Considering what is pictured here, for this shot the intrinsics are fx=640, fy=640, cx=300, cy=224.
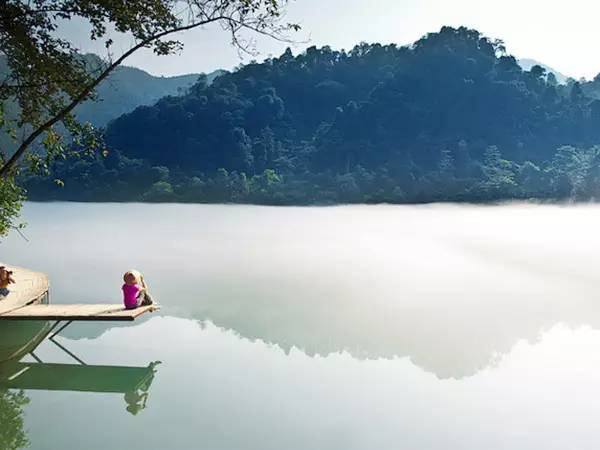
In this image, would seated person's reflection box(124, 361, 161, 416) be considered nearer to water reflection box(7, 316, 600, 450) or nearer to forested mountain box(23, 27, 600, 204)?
water reflection box(7, 316, 600, 450)

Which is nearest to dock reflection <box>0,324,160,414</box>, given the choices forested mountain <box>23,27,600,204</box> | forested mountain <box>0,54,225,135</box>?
forested mountain <box>23,27,600,204</box>

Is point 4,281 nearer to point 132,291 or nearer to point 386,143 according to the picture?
point 132,291

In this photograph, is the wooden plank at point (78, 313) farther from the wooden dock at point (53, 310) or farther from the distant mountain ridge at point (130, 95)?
the distant mountain ridge at point (130, 95)

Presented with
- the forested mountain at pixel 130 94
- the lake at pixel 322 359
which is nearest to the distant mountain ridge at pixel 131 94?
the forested mountain at pixel 130 94

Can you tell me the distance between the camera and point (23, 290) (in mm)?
8336

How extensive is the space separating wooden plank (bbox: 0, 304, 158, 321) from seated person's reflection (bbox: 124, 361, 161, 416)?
2.68 feet

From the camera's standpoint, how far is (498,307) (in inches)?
433

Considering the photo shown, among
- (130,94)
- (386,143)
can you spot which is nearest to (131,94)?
(130,94)

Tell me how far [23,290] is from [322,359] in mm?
4001

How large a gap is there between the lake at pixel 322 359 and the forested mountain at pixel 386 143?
34600 mm

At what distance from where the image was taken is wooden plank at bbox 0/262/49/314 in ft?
24.8

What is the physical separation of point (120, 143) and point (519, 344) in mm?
55655

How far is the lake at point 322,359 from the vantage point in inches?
212

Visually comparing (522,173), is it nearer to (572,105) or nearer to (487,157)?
(487,157)
